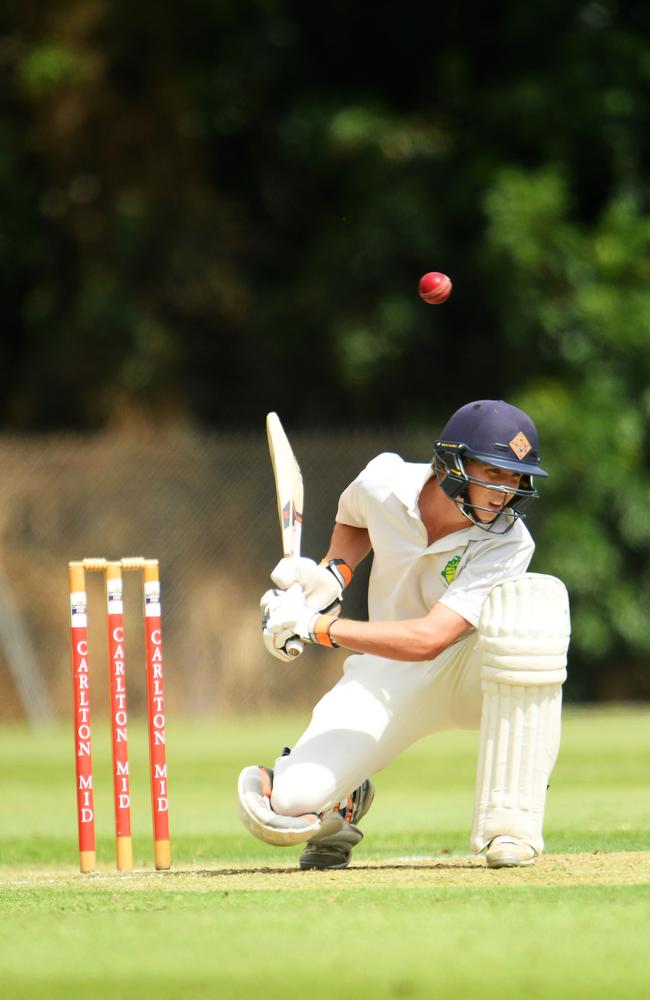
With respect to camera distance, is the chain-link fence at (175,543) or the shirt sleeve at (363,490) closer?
the shirt sleeve at (363,490)

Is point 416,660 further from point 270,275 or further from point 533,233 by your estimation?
point 270,275

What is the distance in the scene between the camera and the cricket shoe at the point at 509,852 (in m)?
4.20

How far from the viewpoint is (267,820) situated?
4.21 m

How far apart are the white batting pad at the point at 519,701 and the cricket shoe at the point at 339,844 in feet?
1.25

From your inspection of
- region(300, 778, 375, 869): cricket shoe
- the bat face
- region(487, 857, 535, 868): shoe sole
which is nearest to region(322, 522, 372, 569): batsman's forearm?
the bat face

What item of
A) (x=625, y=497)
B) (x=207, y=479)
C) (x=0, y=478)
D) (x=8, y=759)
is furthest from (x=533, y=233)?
(x=8, y=759)

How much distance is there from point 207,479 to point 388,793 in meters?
4.86

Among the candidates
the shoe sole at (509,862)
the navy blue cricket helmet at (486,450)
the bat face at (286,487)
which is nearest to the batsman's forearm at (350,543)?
the bat face at (286,487)

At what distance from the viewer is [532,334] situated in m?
12.4

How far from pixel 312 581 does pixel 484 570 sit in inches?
16.6

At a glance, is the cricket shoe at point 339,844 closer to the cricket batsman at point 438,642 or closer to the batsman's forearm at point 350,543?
the cricket batsman at point 438,642

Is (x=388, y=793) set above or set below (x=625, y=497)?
below

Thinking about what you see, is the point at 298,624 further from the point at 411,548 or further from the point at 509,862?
the point at 509,862

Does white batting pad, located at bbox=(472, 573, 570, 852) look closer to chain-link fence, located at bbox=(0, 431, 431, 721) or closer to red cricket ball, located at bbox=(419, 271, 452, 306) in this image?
red cricket ball, located at bbox=(419, 271, 452, 306)
